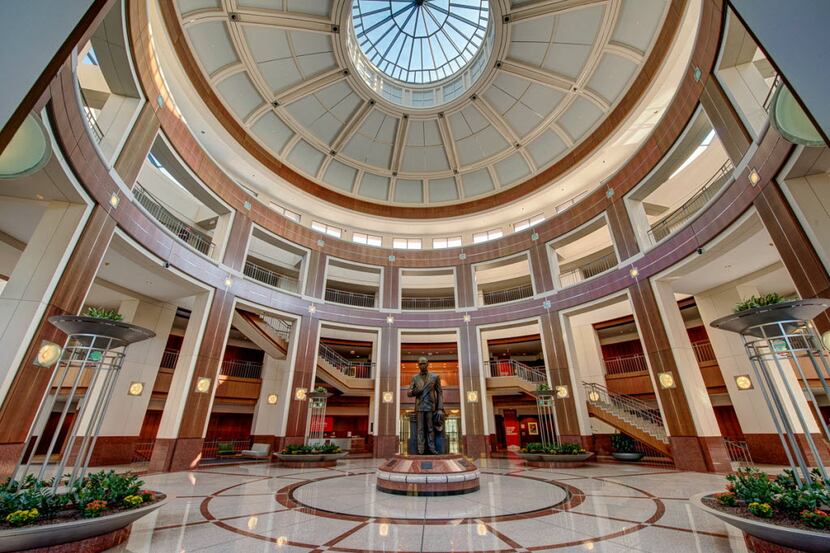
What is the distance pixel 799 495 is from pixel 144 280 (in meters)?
14.8

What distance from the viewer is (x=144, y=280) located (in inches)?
436

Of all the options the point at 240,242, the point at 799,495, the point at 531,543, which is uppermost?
the point at 240,242

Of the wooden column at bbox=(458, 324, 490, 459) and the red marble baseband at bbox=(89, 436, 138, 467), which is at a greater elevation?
the wooden column at bbox=(458, 324, 490, 459)

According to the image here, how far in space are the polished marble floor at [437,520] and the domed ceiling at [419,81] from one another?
1322cm

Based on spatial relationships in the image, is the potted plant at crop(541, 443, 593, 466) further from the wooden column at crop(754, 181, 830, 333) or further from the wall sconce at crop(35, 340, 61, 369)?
the wall sconce at crop(35, 340, 61, 369)

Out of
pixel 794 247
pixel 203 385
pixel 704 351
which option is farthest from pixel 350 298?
pixel 794 247

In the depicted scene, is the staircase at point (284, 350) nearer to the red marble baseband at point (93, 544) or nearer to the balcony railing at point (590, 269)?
the red marble baseband at point (93, 544)

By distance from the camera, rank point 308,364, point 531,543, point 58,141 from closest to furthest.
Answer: point 531,543 < point 58,141 < point 308,364

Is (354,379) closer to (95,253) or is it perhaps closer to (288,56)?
(95,253)

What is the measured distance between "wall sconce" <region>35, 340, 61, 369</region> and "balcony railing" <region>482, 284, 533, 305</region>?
54.1 ft

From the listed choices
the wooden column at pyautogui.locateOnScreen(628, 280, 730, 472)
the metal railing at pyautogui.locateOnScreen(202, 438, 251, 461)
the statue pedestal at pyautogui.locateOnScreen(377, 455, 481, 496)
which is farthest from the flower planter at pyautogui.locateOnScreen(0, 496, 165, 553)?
the wooden column at pyautogui.locateOnScreen(628, 280, 730, 472)

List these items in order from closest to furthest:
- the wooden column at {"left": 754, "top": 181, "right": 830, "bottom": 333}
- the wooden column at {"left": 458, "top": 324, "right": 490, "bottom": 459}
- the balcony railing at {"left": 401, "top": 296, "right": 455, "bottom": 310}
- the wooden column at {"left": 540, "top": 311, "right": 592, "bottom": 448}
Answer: the wooden column at {"left": 754, "top": 181, "right": 830, "bottom": 333} → the wooden column at {"left": 540, "top": 311, "right": 592, "bottom": 448} → the wooden column at {"left": 458, "top": 324, "right": 490, "bottom": 459} → the balcony railing at {"left": 401, "top": 296, "right": 455, "bottom": 310}

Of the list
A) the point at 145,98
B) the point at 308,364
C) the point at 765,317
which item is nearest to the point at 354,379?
the point at 308,364

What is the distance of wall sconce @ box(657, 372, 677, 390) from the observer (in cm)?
984
